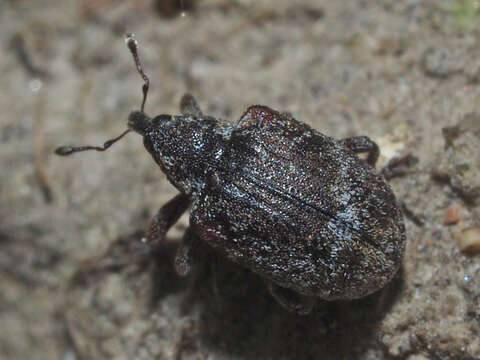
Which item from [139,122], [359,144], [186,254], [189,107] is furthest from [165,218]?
[359,144]

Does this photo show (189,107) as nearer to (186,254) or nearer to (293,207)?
(186,254)

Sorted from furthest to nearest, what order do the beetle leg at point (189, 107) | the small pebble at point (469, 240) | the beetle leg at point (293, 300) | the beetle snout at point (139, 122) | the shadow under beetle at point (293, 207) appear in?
1. the beetle leg at point (189, 107)
2. the beetle snout at point (139, 122)
3. the small pebble at point (469, 240)
4. the beetle leg at point (293, 300)
5. the shadow under beetle at point (293, 207)

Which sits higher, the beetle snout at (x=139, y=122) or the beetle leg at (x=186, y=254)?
the beetle snout at (x=139, y=122)

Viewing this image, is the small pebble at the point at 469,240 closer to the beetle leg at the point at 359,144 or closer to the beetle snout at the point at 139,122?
the beetle leg at the point at 359,144

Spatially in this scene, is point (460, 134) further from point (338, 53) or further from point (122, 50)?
point (122, 50)

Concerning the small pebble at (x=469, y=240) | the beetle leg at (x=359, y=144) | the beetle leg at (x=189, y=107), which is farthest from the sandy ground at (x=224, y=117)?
the beetle leg at (x=189, y=107)

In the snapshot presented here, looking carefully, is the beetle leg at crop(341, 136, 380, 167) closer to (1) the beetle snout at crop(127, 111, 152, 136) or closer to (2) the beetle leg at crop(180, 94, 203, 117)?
(2) the beetle leg at crop(180, 94, 203, 117)


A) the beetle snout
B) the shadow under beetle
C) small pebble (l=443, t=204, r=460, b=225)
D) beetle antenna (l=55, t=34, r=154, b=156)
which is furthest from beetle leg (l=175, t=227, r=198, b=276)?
small pebble (l=443, t=204, r=460, b=225)
